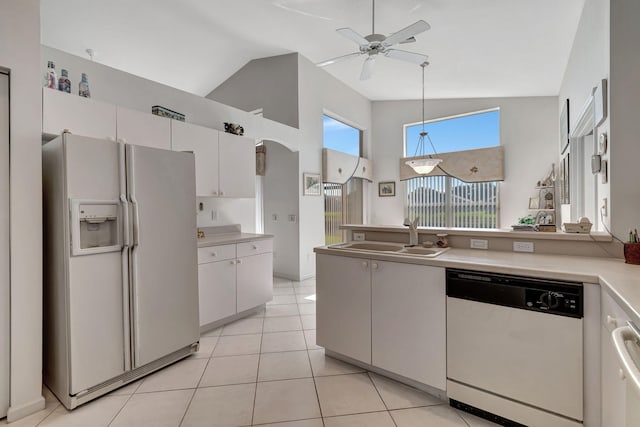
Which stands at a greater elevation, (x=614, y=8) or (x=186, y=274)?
(x=614, y=8)

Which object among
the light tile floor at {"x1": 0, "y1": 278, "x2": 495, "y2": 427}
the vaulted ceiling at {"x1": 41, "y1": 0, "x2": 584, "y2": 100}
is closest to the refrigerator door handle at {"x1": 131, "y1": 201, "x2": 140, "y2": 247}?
the light tile floor at {"x1": 0, "y1": 278, "x2": 495, "y2": 427}

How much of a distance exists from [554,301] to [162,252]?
2440 millimetres

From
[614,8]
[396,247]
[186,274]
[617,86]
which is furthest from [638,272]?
[186,274]

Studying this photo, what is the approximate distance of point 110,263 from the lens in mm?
2010

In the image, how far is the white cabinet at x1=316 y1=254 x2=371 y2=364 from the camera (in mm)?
2182

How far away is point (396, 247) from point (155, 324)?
1.94 m

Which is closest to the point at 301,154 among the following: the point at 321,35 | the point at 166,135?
the point at 321,35

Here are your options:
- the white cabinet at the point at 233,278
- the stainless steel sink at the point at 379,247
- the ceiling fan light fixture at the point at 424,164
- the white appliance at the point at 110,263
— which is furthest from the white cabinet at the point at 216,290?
the ceiling fan light fixture at the point at 424,164

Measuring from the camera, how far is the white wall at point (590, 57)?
2.02 metres

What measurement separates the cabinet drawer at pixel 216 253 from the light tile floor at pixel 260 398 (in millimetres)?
791

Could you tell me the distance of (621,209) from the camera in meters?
1.86

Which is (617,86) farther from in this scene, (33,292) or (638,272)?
(33,292)

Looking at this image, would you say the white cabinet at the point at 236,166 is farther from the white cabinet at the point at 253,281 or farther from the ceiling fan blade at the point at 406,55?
the ceiling fan blade at the point at 406,55

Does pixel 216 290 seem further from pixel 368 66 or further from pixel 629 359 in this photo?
pixel 368 66
